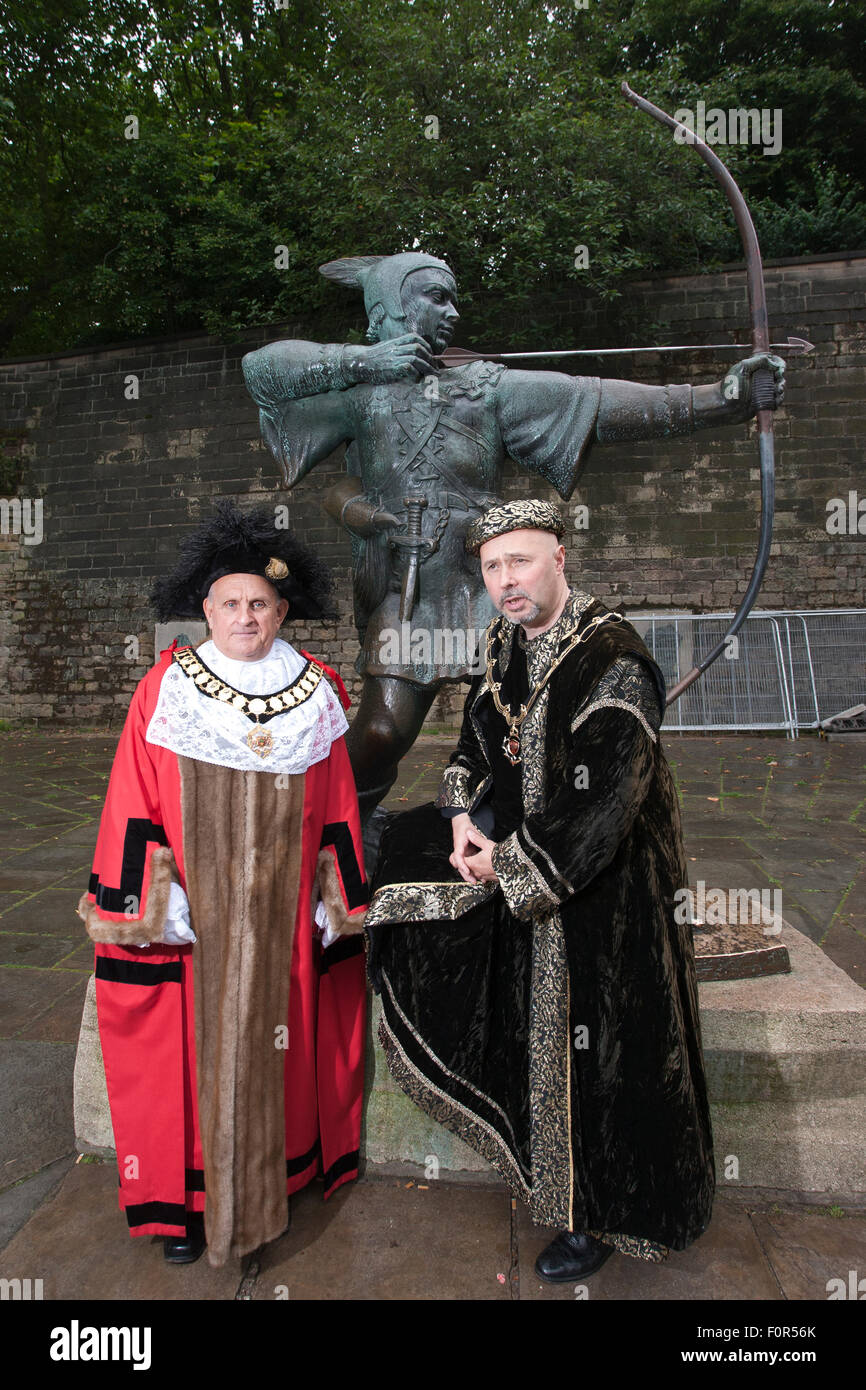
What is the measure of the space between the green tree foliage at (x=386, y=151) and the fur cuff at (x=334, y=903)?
9.33 m

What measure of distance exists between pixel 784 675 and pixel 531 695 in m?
8.89

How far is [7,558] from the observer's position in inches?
464

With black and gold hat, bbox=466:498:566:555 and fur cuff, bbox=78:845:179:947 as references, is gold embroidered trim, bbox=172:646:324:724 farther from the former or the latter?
black and gold hat, bbox=466:498:566:555

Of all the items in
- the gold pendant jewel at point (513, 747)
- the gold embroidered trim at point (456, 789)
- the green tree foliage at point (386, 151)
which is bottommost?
the gold embroidered trim at point (456, 789)

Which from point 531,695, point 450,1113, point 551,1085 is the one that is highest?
point 531,695

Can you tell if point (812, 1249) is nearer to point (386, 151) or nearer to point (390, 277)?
point (390, 277)

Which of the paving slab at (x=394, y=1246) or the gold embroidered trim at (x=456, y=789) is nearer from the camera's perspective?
the paving slab at (x=394, y=1246)

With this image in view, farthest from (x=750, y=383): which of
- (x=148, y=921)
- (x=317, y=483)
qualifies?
(x=317, y=483)

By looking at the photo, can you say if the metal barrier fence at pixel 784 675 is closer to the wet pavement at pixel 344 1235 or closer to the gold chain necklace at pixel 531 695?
the wet pavement at pixel 344 1235

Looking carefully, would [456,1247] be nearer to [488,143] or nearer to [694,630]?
[694,630]

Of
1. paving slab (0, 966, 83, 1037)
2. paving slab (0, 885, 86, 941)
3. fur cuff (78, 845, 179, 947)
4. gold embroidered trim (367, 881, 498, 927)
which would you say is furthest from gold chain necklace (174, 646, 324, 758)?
paving slab (0, 885, 86, 941)

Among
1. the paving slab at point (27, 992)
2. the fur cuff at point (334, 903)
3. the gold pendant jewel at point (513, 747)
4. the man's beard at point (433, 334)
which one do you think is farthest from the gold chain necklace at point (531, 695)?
the paving slab at point (27, 992)

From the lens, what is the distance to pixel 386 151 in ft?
31.4

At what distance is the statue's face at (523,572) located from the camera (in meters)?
1.73
